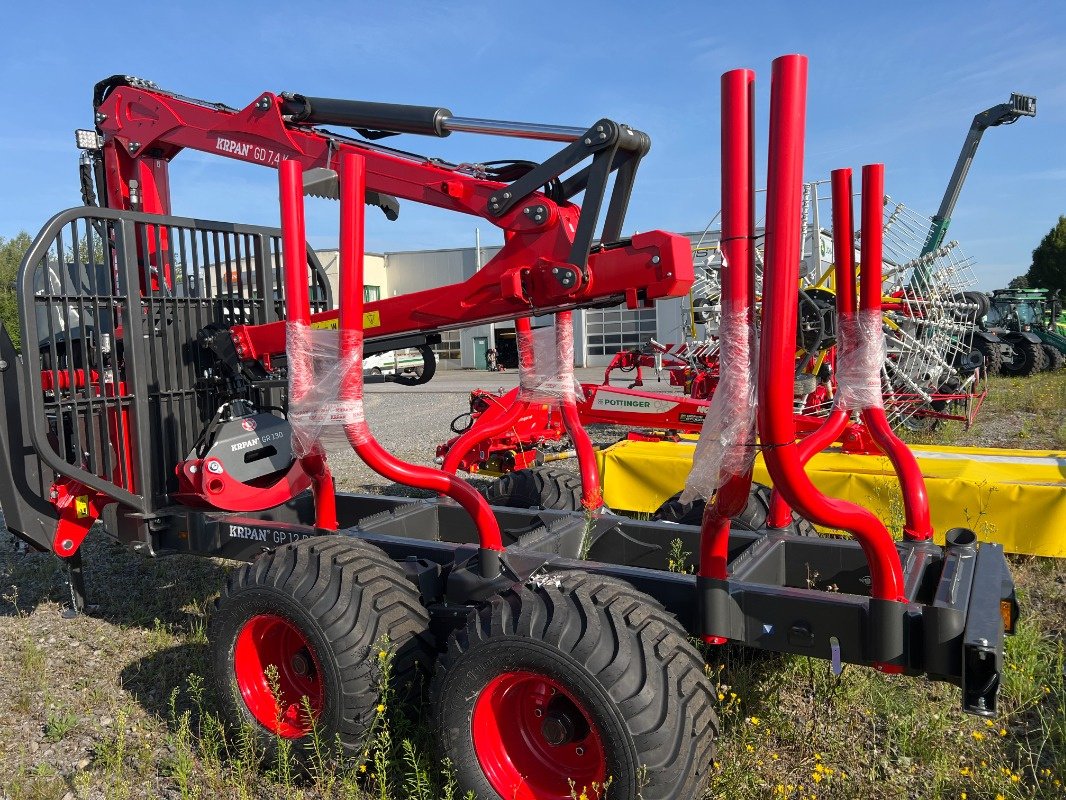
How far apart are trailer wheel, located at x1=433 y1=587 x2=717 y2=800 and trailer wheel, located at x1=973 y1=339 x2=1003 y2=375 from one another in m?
16.6

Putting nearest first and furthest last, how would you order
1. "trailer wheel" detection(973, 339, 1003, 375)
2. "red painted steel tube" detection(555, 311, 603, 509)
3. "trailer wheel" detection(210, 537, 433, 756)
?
1. "trailer wheel" detection(210, 537, 433, 756)
2. "red painted steel tube" detection(555, 311, 603, 509)
3. "trailer wheel" detection(973, 339, 1003, 375)

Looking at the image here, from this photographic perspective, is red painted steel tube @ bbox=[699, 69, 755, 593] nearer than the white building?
Yes

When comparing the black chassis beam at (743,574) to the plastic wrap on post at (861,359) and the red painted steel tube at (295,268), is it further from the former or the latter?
the red painted steel tube at (295,268)

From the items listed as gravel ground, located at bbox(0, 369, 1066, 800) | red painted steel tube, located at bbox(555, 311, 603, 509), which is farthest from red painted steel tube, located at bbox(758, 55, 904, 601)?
gravel ground, located at bbox(0, 369, 1066, 800)

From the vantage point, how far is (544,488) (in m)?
5.12

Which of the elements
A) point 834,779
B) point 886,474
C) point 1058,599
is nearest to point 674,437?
point 886,474

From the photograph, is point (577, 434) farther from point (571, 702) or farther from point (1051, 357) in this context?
point (1051, 357)

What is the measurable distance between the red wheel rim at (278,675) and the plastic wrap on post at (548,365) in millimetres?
1667

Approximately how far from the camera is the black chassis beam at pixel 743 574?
2.46 m

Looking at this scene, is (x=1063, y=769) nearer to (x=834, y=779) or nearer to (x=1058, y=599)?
(x=834, y=779)

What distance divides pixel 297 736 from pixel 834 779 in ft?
6.75

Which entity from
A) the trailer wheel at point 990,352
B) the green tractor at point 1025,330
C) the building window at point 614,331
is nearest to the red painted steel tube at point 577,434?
the trailer wheel at point 990,352

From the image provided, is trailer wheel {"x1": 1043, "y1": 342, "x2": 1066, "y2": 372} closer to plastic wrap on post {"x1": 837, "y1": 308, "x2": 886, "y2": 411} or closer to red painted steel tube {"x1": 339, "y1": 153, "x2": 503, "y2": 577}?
plastic wrap on post {"x1": 837, "y1": 308, "x2": 886, "y2": 411}

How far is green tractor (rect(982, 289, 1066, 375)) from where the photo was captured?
19391 millimetres
